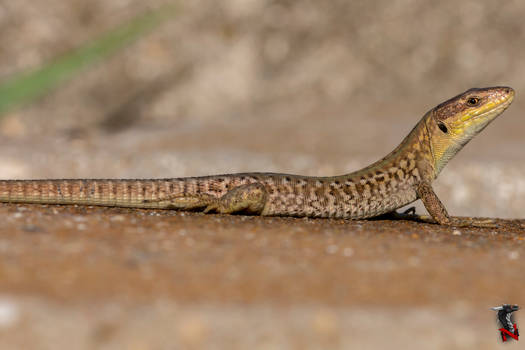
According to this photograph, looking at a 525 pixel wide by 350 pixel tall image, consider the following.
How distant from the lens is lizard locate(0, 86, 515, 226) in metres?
5.51

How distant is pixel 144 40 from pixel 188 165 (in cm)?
651

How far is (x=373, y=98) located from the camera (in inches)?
676

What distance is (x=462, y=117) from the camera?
250 inches

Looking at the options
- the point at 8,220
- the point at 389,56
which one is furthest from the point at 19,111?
the point at 8,220

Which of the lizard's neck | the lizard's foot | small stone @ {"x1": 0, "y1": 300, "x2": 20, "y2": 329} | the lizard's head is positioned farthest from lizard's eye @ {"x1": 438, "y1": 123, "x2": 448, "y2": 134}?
small stone @ {"x1": 0, "y1": 300, "x2": 20, "y2": 329}

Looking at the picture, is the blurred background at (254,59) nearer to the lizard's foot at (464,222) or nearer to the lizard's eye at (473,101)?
the lizard's foot at (464,222)

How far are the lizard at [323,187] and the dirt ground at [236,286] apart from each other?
0.41m

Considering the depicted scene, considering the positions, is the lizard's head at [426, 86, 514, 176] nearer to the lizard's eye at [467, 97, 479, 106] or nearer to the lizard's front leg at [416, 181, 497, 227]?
the lizard's eye at [467, 97, 479, 106]

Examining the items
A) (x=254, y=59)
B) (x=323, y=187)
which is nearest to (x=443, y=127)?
(x=323, y=187)

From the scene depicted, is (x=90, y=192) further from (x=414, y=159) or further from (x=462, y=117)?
(x=462, y=117)

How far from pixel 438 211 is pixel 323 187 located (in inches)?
46.1

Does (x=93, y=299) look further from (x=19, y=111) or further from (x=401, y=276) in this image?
(x=19, y=111)

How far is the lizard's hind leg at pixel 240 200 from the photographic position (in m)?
5.79

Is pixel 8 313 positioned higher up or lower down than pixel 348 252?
lower down
